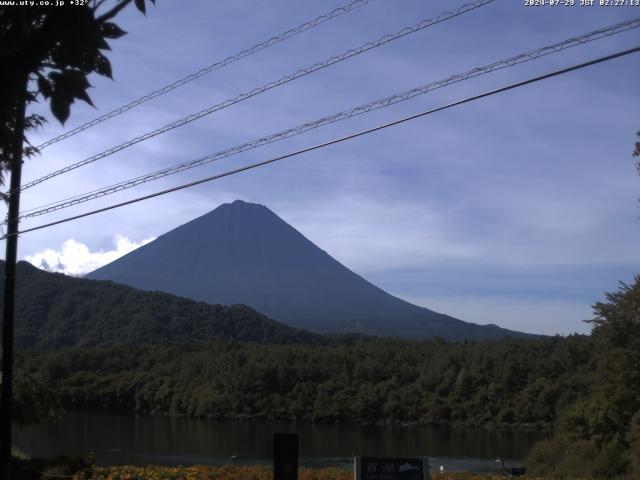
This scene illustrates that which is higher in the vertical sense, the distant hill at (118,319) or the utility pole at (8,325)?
the distant hill at (118,319)

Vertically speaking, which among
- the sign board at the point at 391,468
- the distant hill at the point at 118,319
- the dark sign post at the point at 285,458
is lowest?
the sign board at the point at 391,468

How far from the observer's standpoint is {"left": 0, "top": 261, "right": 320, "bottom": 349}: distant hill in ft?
445

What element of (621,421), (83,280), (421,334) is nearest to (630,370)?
(621,421)

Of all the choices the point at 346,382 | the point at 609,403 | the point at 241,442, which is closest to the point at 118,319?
the point at 346,382

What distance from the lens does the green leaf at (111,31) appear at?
4.36m

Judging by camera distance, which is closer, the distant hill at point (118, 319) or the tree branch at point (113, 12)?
the tree branch at point (113, 12)

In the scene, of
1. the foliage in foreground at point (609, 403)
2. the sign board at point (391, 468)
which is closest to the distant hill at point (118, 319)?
the foliage in foreground at point (609, 403)

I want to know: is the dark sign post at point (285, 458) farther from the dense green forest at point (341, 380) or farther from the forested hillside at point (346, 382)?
the forested hillside at point (346, 382)

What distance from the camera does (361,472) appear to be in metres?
9.24

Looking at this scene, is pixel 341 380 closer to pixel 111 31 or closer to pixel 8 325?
pixel 8 325

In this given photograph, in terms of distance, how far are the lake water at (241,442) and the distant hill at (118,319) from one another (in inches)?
2547

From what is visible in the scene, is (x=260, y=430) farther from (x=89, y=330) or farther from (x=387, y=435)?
(x=89, y=330)

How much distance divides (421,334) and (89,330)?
279 ft

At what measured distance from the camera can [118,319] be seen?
141m
